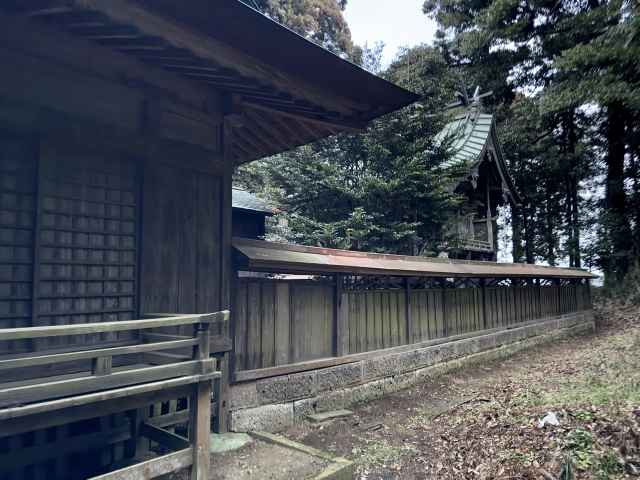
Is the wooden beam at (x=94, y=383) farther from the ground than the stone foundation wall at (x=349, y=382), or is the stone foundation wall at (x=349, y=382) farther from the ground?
the wooden beam at (x=94, y=383)

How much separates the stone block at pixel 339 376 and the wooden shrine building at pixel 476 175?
8002mm

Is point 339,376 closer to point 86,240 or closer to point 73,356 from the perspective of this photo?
point 86,240

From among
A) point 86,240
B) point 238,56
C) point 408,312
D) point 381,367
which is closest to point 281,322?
point 381,367

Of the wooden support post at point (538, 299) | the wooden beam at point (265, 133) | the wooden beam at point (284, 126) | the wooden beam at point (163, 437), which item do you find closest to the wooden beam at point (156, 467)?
the wooden beam at point (163, 437)

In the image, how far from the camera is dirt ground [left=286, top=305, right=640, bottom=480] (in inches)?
172

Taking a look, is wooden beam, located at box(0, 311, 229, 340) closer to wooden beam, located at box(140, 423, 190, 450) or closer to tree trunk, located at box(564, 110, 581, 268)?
wooden beam, located at box(140, 423, 190, 450)

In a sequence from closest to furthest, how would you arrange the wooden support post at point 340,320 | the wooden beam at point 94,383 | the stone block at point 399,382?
the wooden beam at point 94,383
the wooden support post at point 340,320
the stone block at point 399,382

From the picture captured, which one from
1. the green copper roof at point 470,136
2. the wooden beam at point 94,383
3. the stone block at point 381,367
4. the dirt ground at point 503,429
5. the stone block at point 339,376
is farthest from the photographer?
the green copper roof at point 470,136

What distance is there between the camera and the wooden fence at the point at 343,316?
608cm

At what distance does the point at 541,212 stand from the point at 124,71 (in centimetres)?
2457

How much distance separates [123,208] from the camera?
14.6ft

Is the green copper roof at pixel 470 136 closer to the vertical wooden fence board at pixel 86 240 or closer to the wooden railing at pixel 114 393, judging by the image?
the vertical wooden fence board at pixel 86 240

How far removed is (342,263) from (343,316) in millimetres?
1142

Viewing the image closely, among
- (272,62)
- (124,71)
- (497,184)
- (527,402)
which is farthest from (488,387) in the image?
(497,184)
